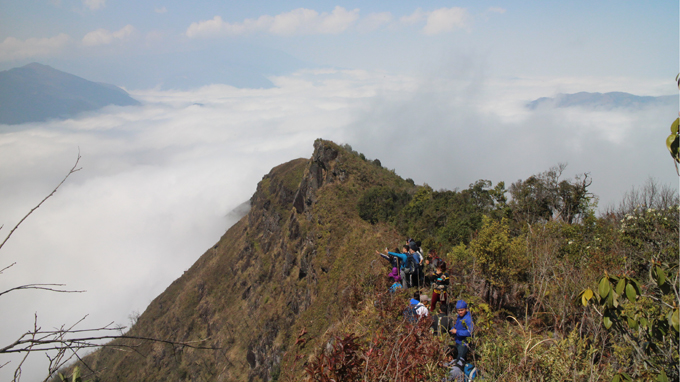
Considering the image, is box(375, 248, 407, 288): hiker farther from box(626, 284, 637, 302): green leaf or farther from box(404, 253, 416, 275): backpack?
box(626, 284, 637, 302): green leaf

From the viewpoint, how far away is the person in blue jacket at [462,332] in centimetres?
557

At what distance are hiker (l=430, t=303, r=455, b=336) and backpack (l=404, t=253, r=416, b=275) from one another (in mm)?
2573

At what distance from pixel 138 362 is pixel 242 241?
3040 cm

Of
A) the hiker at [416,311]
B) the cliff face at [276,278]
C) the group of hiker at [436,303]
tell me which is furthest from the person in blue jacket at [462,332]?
the cliff face at [276,278]

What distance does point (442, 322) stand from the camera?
6199mm

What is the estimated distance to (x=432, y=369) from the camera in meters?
4.46

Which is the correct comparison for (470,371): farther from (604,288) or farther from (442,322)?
(604,288)

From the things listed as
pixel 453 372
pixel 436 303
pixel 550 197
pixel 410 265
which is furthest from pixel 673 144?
pixel 550 197

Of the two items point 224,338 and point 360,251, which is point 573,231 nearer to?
point 360,251

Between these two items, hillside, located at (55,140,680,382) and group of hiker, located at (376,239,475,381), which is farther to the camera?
group of hiker, located at (376,239,475,381)

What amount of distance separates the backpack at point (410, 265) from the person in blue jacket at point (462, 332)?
3.84 meters

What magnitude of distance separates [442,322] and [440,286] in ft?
5.78

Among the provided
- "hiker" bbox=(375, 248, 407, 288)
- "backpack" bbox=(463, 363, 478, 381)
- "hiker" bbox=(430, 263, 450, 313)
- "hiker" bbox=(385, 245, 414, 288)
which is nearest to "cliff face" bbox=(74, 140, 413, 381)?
"hiker" bbox=(375, 248, 407, 288)

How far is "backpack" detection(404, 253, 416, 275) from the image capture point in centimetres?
1016
